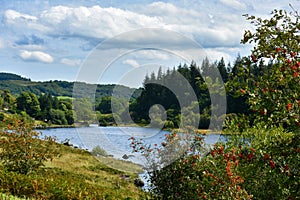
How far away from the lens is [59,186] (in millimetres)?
12359

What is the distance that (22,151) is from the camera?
1733 centimetres

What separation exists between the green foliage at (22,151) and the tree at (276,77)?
12324mm

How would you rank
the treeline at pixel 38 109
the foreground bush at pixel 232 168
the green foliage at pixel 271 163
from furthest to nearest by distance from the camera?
the treeline at pixel 38 109 → the foreground bush at pixel 232 168 → the green foliage at pixel 271 163

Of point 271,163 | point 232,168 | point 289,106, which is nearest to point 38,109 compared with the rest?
point 232,168

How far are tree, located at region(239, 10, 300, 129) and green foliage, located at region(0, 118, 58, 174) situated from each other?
12324 mm

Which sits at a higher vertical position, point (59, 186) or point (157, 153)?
point (157, 153)

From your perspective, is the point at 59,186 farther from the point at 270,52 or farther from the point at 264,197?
the point at 270,52

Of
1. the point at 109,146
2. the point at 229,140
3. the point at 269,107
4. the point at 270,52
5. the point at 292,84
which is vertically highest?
the point at 270,52

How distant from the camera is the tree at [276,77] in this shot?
245 inches

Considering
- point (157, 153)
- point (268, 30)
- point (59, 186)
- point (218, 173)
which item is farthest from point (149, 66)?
point (268, 30)

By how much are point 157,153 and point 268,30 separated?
24.4 feet

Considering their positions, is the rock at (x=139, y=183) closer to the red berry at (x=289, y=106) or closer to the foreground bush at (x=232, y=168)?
the foreground bush at (x=232, y=168)

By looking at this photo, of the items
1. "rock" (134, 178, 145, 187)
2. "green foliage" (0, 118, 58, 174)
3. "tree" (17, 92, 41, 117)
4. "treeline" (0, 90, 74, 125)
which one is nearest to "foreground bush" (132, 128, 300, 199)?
"green foliage" (0, 118, 58, 174)

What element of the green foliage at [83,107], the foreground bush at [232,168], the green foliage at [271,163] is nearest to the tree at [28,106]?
the green foliage at [83,107]
